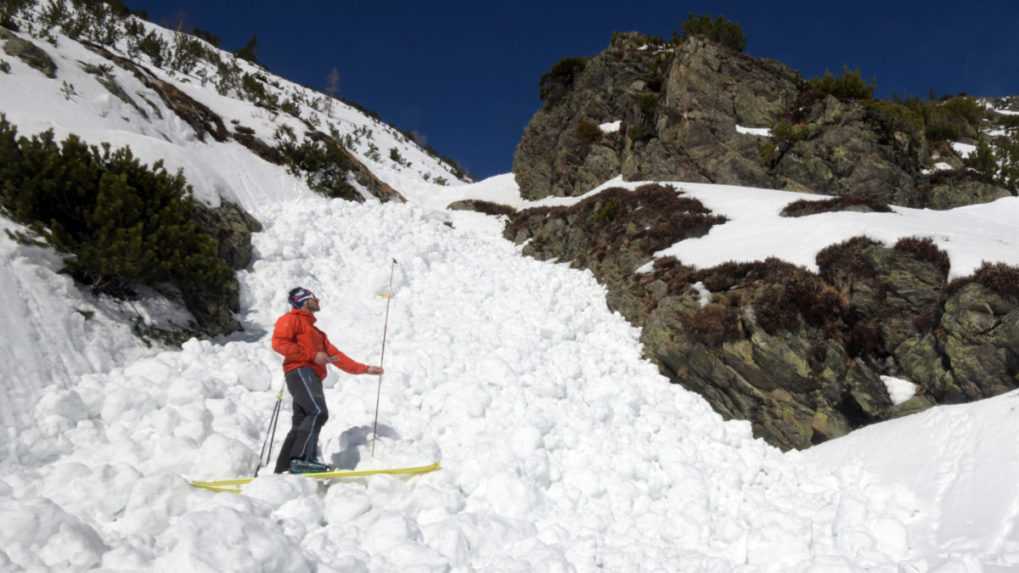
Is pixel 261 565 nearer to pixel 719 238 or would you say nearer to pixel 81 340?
pixel 81 340

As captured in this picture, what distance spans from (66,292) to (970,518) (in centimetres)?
1085

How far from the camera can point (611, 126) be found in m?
30.4

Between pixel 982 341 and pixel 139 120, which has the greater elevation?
pixel 139 120

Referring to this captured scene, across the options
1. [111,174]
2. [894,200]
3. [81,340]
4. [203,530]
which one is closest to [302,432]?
[203,530]

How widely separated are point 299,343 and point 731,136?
2266cm

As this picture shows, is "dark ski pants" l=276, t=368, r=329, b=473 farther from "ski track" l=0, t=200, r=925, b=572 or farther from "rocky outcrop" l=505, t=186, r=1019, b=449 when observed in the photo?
"rocky outcrop" l=505, t=186, r=1019, b=449

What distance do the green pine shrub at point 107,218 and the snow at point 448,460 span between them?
1.61 ft

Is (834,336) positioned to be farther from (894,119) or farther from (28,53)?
(28,53)

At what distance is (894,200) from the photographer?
1886 centimetres

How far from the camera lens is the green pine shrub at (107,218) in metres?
6.57

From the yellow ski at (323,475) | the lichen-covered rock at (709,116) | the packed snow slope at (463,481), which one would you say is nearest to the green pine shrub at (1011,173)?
the lichen-covered rock at (709,116)

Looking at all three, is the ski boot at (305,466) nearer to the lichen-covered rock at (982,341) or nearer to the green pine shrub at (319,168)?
the lichen-covered rock at (982,341)

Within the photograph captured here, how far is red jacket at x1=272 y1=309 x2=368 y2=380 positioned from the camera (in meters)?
5.50

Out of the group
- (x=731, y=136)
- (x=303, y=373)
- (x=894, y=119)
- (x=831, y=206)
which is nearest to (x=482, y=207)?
(x=731, y=136)
